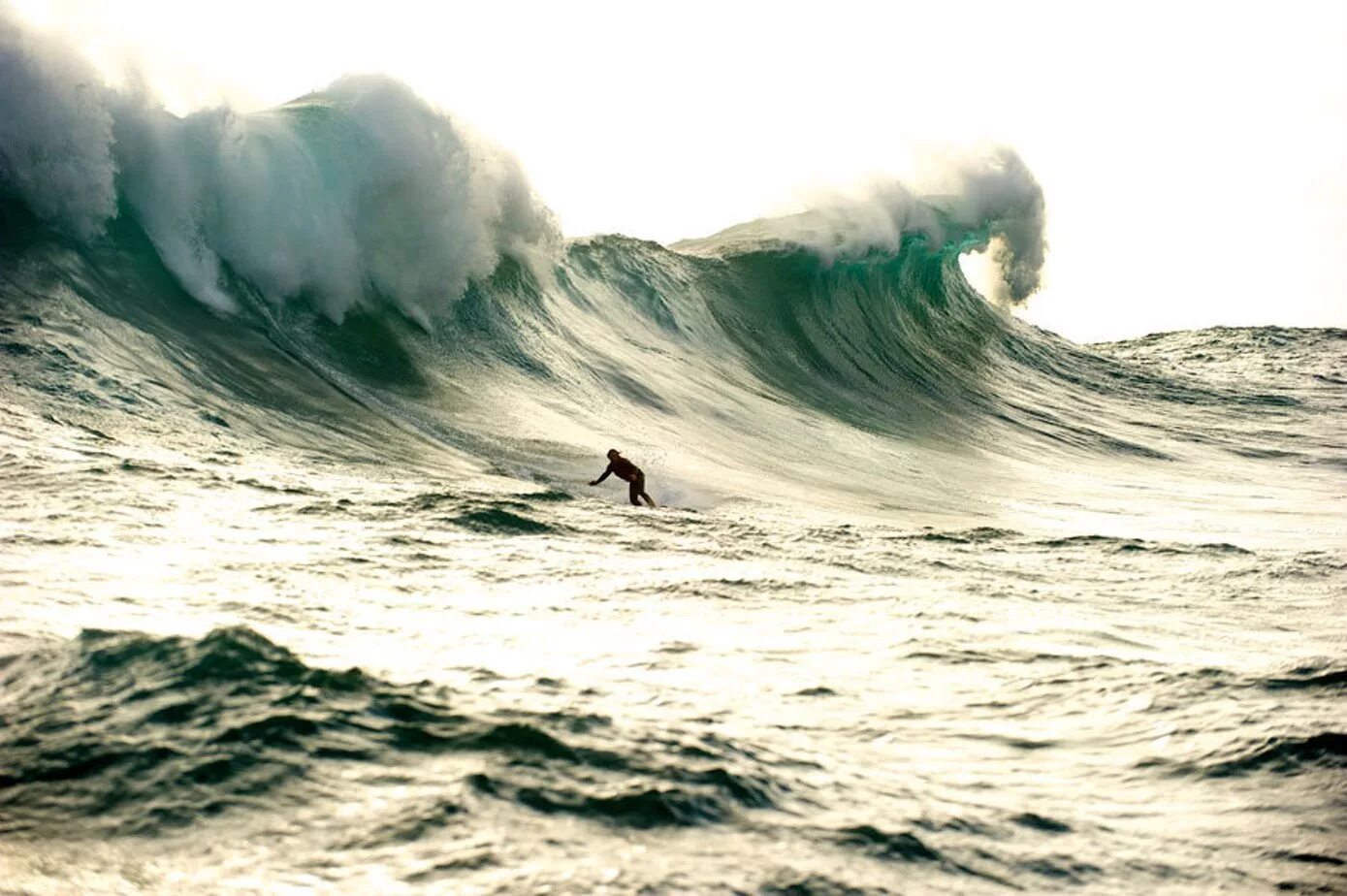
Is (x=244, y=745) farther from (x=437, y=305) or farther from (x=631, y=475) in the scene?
(x=437, y=305)

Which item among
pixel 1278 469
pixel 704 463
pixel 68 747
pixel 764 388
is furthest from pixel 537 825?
pixel 1278 469

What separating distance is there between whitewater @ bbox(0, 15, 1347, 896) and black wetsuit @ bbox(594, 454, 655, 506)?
28cm

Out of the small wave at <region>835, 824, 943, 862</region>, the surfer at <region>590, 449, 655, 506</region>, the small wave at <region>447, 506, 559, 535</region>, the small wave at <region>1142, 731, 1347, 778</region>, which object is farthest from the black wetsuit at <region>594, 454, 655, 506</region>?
the small wave at <region>835, 824, 943, 862</region>

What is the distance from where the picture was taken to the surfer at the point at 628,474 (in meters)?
10.5

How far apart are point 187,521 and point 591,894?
4433mm

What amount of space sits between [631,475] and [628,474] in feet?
0.17

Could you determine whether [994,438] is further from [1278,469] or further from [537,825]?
[537,825]

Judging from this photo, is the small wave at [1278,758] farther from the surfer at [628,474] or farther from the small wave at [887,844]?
the surfer at [628,474]

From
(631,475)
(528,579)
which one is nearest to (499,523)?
(528,579)

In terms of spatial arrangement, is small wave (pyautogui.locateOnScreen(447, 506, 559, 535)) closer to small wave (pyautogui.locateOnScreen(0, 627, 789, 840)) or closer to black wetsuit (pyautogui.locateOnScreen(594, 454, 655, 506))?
black wetsuit (pyautogui.locateOnScreen(594, 454, 655, 506))

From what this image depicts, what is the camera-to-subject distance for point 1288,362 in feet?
98.5

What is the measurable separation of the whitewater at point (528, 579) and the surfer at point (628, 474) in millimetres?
276

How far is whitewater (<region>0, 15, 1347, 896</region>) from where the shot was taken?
12.5 feet

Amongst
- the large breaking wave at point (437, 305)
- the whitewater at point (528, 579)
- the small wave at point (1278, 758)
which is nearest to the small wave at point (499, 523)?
the whitewater at point (528, 579)
